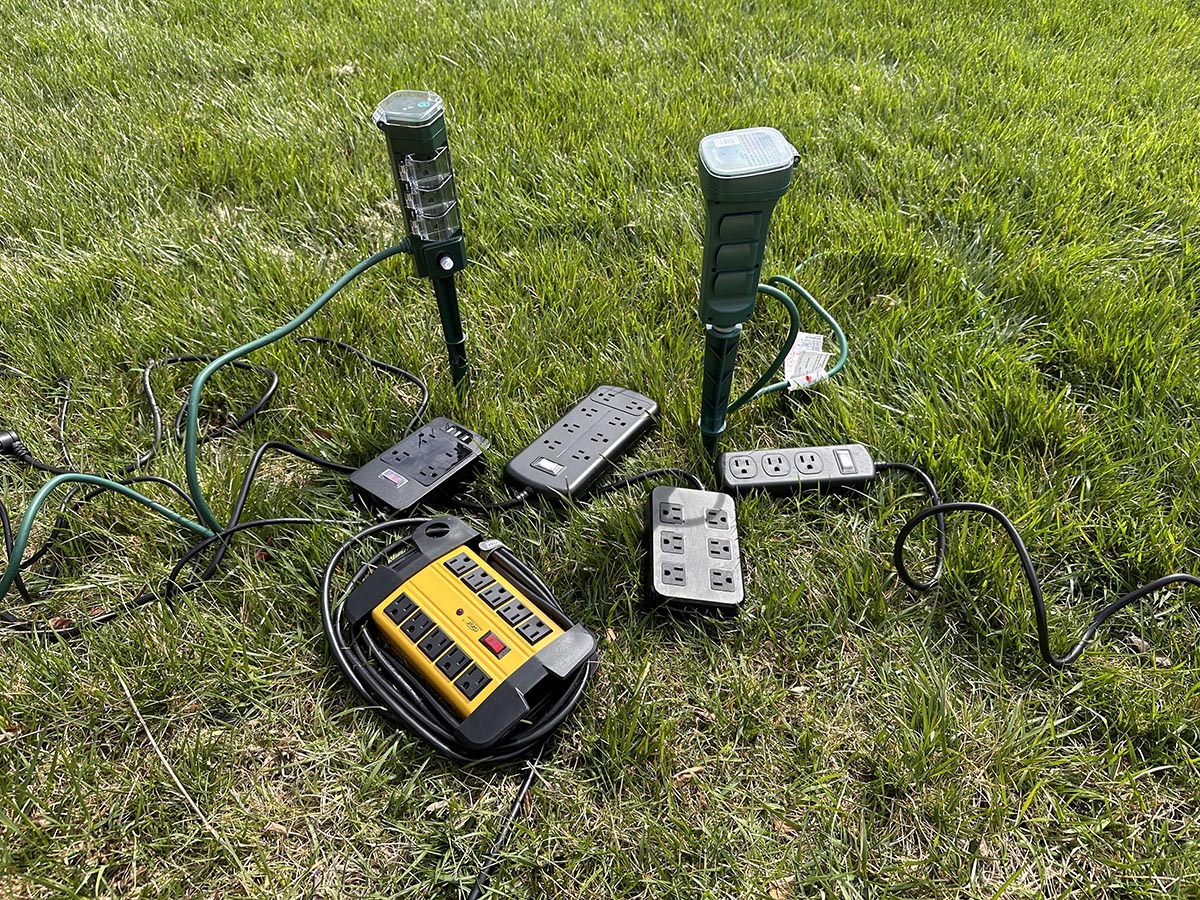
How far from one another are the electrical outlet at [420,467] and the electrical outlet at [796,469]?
25.3 inches

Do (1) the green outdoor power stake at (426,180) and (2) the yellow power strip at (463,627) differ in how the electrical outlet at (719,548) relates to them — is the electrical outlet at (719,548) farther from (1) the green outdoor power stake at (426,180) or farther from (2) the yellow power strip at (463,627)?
(1) the green outdoor power stake at (426,180)

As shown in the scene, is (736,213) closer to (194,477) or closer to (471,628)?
(471,628)

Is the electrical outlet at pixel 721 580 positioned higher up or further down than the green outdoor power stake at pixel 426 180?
further down

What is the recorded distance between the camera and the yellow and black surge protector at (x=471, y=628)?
1.46 metres

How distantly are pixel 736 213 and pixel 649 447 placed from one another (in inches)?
30.0

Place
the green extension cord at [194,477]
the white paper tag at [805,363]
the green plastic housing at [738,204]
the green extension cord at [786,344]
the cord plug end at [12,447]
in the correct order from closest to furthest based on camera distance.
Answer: the green plastic housing at [738,204], the green extension cord at [194,477], the green extension cord at [786,344], the cord plug end at [12,447], the white paper tag at [805,363]

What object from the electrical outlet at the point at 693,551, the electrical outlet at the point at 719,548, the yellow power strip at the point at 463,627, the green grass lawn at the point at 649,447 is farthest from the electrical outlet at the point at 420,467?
the electrical outlet at the point at 719,548

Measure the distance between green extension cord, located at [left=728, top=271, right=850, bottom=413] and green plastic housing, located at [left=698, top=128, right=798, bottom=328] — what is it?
192 mm

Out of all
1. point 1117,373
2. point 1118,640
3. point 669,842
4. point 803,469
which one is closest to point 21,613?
point 669,842

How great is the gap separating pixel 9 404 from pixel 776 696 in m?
2.20

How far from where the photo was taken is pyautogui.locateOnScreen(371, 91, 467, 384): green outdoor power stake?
5.42 feet

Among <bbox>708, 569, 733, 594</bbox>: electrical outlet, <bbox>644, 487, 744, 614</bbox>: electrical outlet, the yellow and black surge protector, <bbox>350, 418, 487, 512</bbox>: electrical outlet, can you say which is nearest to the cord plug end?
<bbox>350, 418, 487, 512</bbox>: electrical outlet

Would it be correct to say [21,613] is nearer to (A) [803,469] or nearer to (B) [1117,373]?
(A) [803,469]

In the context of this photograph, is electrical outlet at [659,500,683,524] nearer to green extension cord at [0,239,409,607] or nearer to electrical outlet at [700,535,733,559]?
electrical outlet at [700,535,733,559]
